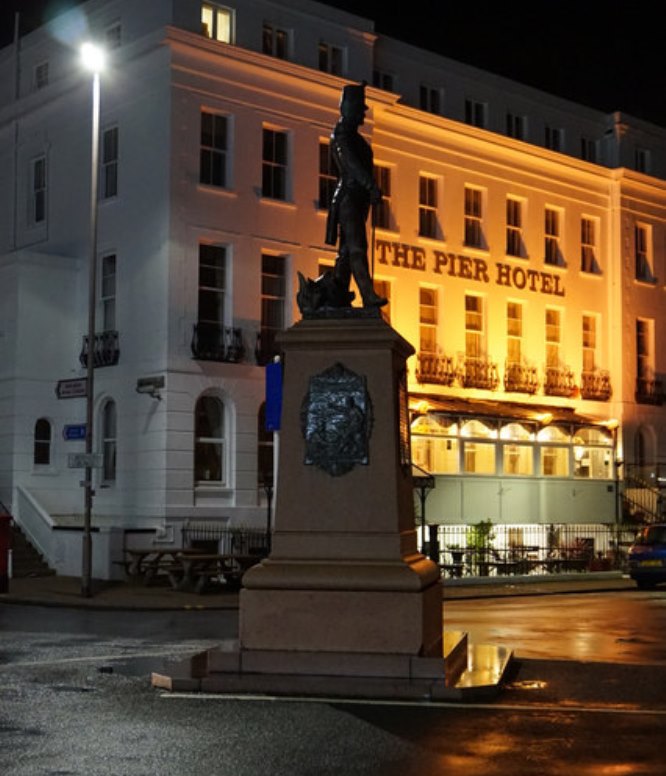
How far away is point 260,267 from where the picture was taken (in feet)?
111

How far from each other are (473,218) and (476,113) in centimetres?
339

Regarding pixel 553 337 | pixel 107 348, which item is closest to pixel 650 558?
pixel 553 337

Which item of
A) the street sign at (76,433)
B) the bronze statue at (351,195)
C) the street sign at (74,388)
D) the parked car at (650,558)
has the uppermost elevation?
the bronze statue at (351,195)

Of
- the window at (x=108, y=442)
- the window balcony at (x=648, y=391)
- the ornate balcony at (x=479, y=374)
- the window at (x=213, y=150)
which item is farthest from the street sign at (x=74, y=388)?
the window balcony at (x=648, y=391)

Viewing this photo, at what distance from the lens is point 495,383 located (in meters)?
39.2

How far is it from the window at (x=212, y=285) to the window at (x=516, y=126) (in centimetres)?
1272

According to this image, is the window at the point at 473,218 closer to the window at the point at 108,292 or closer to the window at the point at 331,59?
the window at the point at 331,59

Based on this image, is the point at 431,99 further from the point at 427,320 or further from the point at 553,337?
the point at 553,337

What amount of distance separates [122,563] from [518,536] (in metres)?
13.8

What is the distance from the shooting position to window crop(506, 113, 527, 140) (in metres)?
41.8

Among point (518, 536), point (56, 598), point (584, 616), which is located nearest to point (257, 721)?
point (584, 616)

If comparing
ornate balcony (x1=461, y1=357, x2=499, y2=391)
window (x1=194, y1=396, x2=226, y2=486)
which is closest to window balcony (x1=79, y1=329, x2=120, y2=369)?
window (x1=194, y1=396, x2=226, y2=486)

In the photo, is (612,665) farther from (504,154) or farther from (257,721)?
(504,154)

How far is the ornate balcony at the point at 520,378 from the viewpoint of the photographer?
130ft
